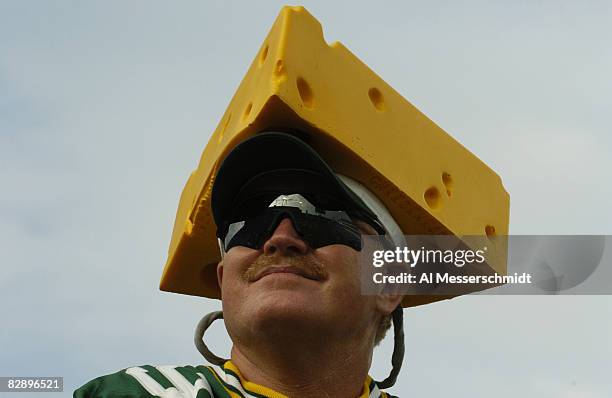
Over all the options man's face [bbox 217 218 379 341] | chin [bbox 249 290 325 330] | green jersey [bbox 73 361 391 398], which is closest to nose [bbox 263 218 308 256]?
man's face [bbox 217 218 379 341]

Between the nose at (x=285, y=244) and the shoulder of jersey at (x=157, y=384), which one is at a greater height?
the nose at (x=285, y=244)

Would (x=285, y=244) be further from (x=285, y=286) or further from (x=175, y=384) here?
(x=175, y=384)

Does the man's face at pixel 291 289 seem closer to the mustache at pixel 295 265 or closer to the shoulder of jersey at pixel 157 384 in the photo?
the mustache at pixel 295 265

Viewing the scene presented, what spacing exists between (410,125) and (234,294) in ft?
3.44

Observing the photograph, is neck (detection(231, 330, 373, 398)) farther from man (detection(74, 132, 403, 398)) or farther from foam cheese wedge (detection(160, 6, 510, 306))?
foam cheese wedge (detection(160, 6, 510, 306))

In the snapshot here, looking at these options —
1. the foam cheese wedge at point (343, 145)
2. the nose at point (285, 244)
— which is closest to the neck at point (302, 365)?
the nose at point (285, 244)

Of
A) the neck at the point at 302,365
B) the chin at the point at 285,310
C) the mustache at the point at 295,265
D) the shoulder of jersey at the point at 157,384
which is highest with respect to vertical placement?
the mustache at the point at 295,265

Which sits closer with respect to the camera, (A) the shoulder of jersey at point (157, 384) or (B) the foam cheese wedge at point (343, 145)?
(A) the shoulder of jersey at point (157, 384)

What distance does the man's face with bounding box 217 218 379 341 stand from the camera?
361 centimetres

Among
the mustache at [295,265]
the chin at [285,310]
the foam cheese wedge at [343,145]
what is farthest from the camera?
the foam cheese wedge at [343,145]

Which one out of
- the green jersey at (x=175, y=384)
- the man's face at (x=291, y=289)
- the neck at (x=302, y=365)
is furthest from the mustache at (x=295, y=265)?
the green jersey at (x=175, y=384)

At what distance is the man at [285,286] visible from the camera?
11.9ft

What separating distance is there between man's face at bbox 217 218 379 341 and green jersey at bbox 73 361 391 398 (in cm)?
16

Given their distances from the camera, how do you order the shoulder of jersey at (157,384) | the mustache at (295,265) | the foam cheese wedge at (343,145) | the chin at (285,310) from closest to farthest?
the shoulder of jersey at (157,384) → the chin at (285,310) → the mustache at (295,265) → the foam cheese wedge at (343,145)
